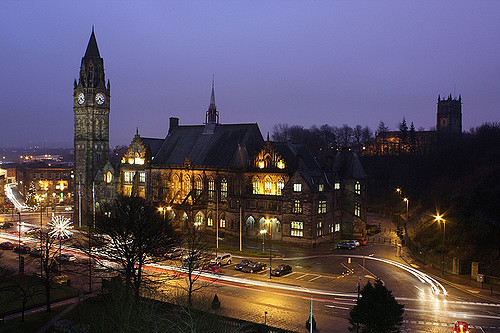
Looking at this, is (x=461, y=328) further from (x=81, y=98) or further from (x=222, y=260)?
(x=81, y=98)

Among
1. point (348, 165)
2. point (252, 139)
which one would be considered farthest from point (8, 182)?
point (348, 165)

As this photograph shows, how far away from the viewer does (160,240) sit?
145 feet

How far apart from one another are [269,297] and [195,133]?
56952 millimetres

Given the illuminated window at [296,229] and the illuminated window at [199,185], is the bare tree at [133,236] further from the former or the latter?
the illuminated window at [199,185]

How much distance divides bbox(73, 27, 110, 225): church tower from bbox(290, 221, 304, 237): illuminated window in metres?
50.3

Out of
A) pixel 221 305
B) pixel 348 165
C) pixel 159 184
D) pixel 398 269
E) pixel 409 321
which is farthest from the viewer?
pixel 159 184

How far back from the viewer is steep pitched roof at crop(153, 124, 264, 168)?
84.2 m

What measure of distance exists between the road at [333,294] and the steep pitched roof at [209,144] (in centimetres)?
2801

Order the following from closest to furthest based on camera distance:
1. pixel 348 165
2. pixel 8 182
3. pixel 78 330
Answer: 1. pixel 78 330
2. pixel 348 165
3. pixel 8 182

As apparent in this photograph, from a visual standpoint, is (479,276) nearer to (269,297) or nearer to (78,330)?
(269,297)

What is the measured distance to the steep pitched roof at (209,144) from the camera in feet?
276

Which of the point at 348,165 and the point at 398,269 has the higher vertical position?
the point at 348,165

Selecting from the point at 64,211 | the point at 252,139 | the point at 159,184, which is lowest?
the point at 64,211

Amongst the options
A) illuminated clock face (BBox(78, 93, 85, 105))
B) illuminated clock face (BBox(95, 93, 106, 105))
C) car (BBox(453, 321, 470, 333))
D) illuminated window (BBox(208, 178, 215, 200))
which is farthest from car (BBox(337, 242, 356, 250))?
illuminated clock face (BBox(78, 93, 85, 105))
